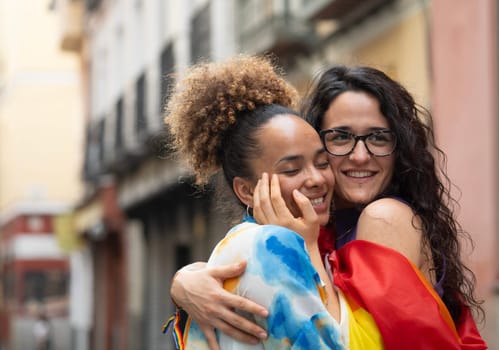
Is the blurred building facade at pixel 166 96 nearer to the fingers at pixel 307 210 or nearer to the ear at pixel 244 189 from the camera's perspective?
the ear at pixel 244 189

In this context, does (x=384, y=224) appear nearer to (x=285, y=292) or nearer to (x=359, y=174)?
(x=359, y=174)

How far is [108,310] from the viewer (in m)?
26.6

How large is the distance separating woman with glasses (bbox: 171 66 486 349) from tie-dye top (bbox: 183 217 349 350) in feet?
0.16

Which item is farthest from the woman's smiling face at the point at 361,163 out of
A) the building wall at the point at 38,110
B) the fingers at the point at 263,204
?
the building wall at the point at 38,110

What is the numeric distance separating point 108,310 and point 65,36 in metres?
7.45

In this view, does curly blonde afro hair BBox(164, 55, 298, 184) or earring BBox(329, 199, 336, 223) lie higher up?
curly blonde afro hair BBox(164, 55, 298, 184)

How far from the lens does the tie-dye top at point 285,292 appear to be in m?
2.77

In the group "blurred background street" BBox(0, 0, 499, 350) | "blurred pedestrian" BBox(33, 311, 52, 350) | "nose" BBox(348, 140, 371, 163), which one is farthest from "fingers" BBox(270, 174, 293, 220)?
"blurred pedestrian" BBox(33, 311, 52, 350)

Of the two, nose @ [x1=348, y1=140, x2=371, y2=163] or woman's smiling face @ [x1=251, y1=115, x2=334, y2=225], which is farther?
nose @ [x1=348, y1=140, x2=371, y2=163]

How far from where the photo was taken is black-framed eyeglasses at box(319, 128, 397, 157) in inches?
128

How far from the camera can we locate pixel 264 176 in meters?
3.05

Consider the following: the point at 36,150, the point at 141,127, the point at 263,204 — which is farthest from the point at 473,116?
the point at 36,150

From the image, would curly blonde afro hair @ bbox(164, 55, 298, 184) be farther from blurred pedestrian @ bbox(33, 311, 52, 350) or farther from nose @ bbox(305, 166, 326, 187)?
blurred pedestrian @ bbox(33, 311, 52, 350)

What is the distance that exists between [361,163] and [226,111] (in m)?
0.44
